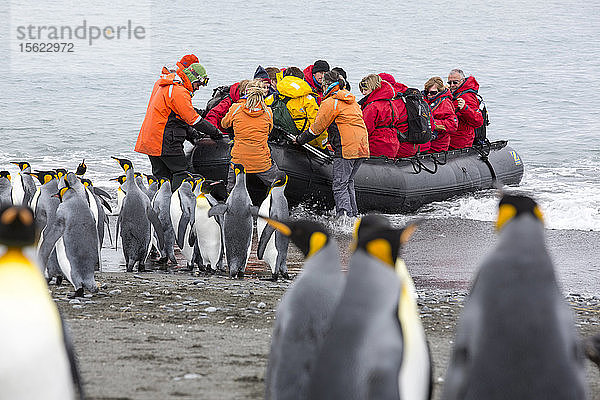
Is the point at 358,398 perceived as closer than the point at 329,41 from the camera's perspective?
Yes

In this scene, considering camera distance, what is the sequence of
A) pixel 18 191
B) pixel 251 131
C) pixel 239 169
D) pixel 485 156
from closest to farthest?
pixel 239 169 → pixel 18 191 → pixel 251 131 → pixel 485 156

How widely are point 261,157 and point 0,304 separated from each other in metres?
6.32

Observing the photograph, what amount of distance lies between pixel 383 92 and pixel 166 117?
2.91 metres

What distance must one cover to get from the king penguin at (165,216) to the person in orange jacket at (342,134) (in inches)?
83.1

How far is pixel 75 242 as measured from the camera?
5973 mm

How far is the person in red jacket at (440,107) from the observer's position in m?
11.2

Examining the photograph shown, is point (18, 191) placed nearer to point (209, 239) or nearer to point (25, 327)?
point (209, 239)

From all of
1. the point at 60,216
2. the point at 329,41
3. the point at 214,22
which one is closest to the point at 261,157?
the point at 60,216

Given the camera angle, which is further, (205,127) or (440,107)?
(440,107)

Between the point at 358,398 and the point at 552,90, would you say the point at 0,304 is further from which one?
the point at 552,90

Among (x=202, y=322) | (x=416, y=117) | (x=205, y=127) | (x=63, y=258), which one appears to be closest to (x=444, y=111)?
(x=416, y=117)

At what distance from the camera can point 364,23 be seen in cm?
5056

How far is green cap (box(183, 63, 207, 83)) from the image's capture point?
8719 mm

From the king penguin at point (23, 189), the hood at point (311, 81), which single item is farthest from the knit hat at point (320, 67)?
the king penguin at point (23, 189)
